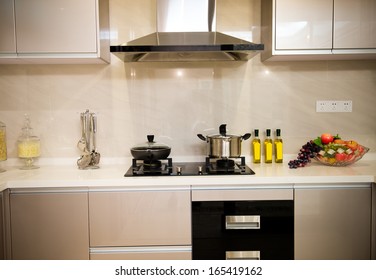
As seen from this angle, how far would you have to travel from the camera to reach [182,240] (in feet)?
7.90

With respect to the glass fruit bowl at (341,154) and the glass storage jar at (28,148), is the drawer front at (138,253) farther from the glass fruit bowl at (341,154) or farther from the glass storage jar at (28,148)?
the glass fruit bowl at (341,154)

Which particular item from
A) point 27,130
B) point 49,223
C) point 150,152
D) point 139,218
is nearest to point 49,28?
point 27,130

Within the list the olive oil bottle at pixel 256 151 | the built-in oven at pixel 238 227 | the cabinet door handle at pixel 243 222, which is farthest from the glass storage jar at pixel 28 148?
the olive oil bottle at pixel 256 151

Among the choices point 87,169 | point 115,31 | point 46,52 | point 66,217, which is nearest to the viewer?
point 66,217

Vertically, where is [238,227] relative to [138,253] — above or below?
above

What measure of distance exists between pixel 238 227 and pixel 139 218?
1.88ft

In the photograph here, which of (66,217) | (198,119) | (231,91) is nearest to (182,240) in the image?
(66,217)

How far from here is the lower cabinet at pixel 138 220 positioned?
7.84 feet

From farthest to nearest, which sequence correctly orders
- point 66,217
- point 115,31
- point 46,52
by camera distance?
point 115,31, point 46,52, point 66,217

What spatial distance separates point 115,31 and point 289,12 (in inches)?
47.1

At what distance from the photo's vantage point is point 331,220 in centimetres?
243

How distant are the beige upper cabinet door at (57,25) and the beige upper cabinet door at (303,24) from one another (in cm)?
117

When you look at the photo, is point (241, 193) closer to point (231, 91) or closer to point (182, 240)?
point (182, 240)

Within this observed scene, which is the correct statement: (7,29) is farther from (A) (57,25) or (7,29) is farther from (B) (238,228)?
(B) (238,228)
